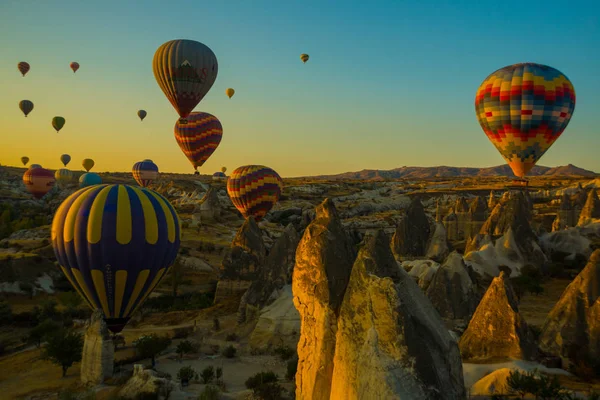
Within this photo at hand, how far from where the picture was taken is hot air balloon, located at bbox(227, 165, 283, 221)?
43.4 meters

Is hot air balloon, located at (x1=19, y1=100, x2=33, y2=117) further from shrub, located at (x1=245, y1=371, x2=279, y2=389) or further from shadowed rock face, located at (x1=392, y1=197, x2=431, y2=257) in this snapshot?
shrub, located at (x1=245, y1=371, x2=279, y2=389)

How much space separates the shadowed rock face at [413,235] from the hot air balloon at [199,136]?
22415 mm

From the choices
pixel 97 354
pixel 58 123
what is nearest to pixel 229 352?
pixel 97 354

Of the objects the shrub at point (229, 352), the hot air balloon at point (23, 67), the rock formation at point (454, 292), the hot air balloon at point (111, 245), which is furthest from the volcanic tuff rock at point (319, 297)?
the hot air balloon at point (23, 67)

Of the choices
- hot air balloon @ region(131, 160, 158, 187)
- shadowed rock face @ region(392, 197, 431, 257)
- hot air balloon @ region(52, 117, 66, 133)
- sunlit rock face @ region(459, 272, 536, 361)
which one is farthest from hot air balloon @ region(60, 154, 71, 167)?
sunlit rock face @ region(459, 272, 536, 361)

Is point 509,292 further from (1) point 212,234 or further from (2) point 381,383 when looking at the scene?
(1) point 212,234

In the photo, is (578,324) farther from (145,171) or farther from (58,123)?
(145,171)

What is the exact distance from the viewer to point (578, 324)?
45.3 ft

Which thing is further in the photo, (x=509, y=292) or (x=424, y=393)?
(x=509, y=292)

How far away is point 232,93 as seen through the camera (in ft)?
197

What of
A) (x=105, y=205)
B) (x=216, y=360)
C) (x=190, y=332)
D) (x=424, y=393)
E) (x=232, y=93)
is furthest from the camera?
(x=232, y=93)

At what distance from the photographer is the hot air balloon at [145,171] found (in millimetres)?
68750

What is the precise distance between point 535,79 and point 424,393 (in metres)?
26.6

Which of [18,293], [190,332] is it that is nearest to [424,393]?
[190,332]
